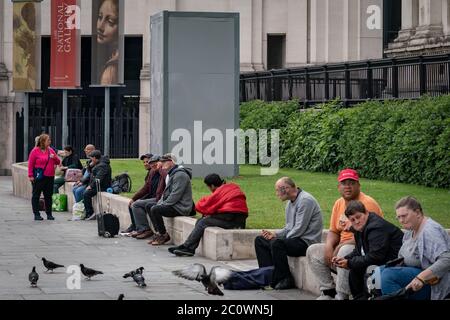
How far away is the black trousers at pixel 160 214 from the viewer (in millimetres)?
20906

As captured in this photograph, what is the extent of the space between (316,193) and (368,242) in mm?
Result: 11724

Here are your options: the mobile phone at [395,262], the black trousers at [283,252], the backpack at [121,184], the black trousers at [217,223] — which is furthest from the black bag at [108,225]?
the mobile phone at [395,262]

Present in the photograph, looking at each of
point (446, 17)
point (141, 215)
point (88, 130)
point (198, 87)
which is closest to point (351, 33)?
point (88, 130)

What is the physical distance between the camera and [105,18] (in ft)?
105

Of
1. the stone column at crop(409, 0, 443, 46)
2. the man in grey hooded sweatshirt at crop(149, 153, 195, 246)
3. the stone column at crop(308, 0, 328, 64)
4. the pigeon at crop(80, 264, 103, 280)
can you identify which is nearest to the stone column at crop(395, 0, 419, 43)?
the stone column at crop(409, 0, 443, 46)

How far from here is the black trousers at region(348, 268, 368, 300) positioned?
43.7 ft

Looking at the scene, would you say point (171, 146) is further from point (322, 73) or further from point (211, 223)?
point (211, 223)

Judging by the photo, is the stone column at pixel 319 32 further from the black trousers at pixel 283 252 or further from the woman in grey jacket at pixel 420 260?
the woman in grey jacket at pixel 420 260

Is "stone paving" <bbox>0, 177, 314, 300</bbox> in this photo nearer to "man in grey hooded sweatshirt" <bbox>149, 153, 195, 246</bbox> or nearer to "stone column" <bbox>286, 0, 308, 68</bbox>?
"man in grey hooded sweatshirt" <bbox>149, 153, 195, 246</bbox>

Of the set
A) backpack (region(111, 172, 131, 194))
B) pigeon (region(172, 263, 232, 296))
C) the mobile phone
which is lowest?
pigeon (region(172, 263, 232, 296))

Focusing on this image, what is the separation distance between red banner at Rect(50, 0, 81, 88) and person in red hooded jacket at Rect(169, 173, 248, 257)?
15304 mm

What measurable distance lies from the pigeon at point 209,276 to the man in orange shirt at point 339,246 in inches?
41.8

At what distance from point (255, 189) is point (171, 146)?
11.6 ft
